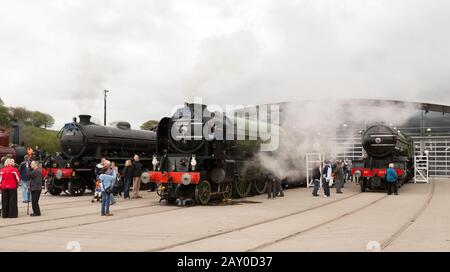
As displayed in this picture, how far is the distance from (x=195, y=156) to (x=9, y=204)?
5.57 m

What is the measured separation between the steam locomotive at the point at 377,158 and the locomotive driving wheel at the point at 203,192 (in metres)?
8.63

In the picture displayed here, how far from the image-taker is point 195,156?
14.7 m

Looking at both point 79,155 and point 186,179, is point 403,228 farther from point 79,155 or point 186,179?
point 79,155

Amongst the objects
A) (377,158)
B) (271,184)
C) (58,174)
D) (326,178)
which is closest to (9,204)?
(58,174)

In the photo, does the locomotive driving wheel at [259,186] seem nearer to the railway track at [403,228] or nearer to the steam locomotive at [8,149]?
the railway track at [403,228]

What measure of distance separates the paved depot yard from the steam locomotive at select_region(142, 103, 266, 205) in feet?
2.55

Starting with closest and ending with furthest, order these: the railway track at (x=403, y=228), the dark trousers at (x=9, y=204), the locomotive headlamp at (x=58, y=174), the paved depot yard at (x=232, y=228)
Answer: the paved depot yard at (x=232, y=228) → the railway track at (x=403, y=228) → the dark trousers at (x=9, y=204) → the locomotive headlamp at (x=58, y=174)

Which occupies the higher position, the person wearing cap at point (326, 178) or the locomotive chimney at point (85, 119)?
the locomotive chimney at point (85, 119)

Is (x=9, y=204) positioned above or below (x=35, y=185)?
below

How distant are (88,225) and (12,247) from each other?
2.65m

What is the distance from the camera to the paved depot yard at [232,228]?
766 centimetres

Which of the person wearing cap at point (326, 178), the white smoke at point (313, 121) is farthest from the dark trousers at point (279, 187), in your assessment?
the person wearing cap at point (326, 178)

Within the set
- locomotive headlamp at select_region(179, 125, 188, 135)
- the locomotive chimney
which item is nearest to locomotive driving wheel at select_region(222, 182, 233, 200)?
locomotive headlamp at select_region(179, 125, 188, 135)
